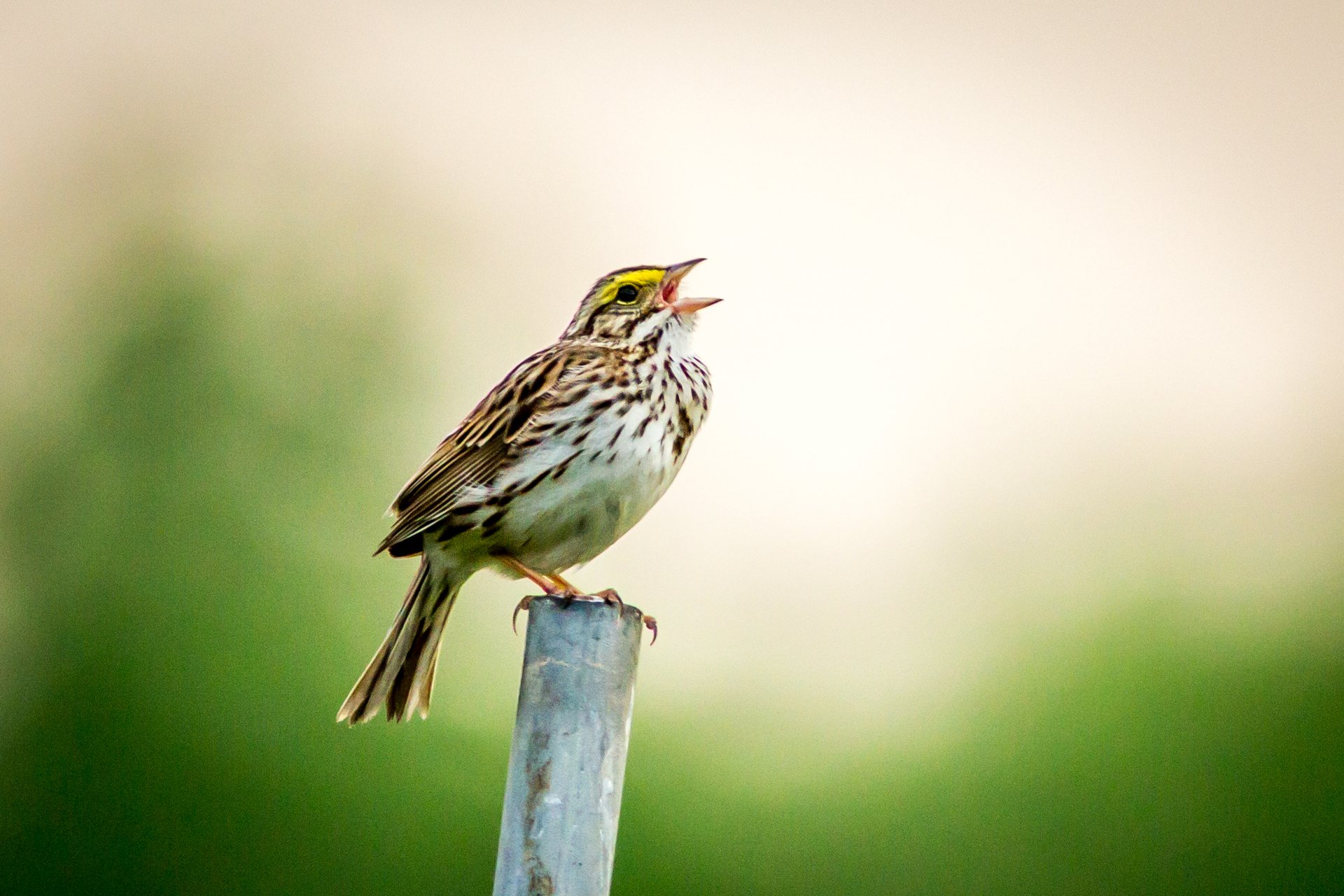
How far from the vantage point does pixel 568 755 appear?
3201 millimetres

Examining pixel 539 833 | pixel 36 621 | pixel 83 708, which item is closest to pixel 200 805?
pixel 83 708

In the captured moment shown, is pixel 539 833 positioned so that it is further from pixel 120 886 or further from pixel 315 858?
pixel 120 886

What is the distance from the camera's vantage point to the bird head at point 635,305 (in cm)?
595

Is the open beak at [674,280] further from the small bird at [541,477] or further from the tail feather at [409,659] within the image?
the tail feather at [409,659]

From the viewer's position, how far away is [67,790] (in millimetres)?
11648

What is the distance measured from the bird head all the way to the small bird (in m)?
0.01

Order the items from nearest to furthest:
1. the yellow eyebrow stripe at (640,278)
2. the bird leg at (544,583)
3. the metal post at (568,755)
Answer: the metal post at (568,755) < the bird leg at (544,583) < the yellow eyebrow stripe at (640,278)

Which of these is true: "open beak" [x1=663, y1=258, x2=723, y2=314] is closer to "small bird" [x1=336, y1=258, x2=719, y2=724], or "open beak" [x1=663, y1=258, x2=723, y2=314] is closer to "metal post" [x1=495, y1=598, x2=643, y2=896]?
"small bird" [x1=336, y1=258, x2=719, y2=724]

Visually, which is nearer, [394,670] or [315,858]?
[394,670]

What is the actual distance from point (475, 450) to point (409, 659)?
2.74 ft

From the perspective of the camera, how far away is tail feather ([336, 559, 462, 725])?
5.19 m

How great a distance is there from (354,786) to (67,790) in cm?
262

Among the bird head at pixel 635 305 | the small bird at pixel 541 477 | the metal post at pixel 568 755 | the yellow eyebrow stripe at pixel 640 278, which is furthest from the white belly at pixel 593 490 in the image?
the metal post at pixel 568 755

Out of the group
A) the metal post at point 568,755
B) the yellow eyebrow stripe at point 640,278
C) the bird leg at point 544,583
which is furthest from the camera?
the yellow eyebrow stripe at point 640,278
